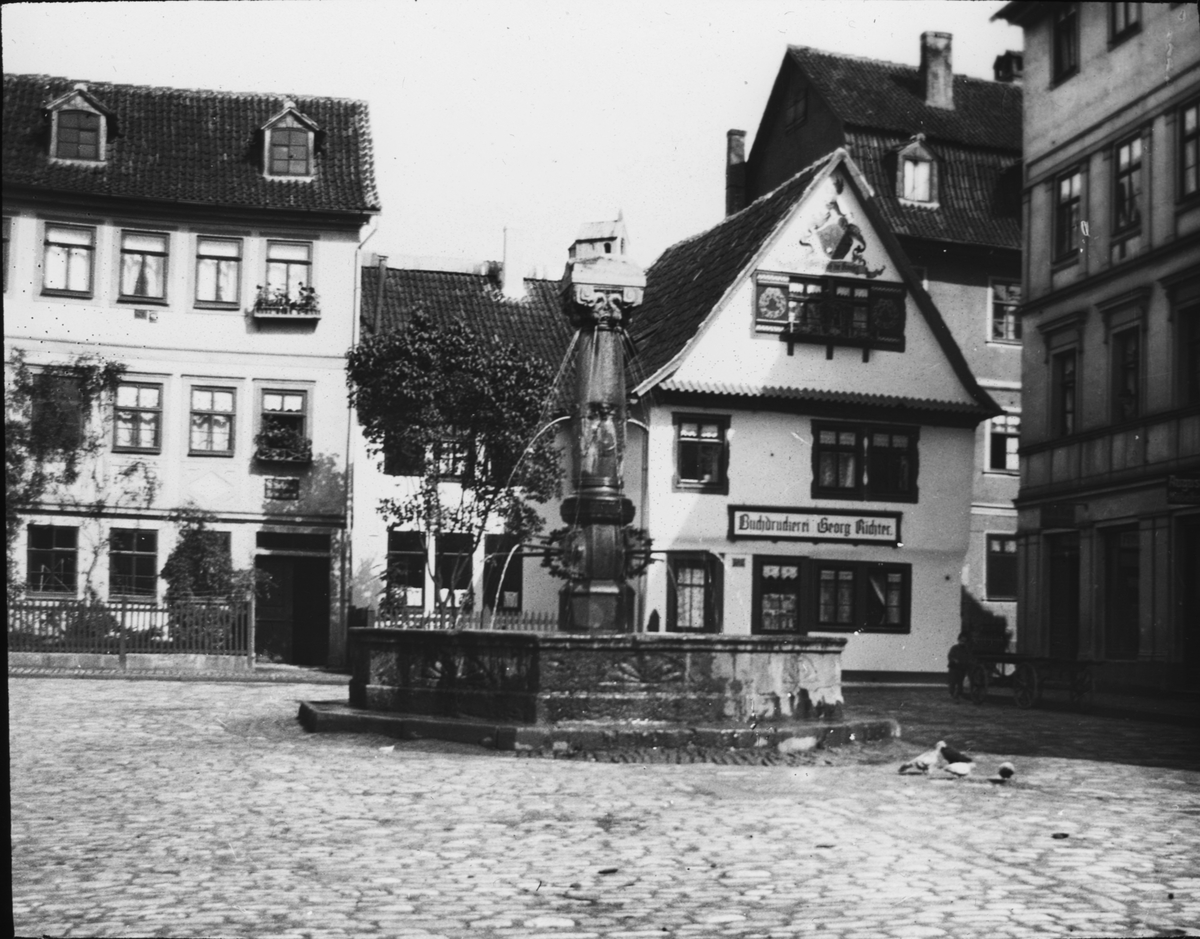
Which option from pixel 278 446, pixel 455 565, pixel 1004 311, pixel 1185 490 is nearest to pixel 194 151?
pixel 278 446

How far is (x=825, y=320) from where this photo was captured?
35.1 meters

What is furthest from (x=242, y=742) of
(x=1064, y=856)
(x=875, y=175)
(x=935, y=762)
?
(x=875, y=175)

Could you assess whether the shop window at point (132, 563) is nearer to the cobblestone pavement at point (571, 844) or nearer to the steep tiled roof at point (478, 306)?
the steep tiled roof at point (478, 306)

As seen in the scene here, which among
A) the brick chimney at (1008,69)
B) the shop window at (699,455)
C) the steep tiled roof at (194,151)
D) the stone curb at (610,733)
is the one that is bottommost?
the stone curb at (610,733)

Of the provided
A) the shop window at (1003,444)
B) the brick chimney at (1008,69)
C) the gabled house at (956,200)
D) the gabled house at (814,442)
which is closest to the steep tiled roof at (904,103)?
the gabled house at (956,200)

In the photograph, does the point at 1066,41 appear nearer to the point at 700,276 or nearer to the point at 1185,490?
the point at 700,276

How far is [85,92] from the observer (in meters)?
35.2

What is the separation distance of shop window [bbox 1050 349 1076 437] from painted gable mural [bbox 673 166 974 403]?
4.79 metres

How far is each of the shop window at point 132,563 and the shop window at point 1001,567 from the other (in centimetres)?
2025

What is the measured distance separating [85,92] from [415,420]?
33.9 ft

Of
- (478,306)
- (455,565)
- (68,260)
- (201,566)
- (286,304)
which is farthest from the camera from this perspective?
(478,306)

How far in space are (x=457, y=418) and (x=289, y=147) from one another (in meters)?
8.16

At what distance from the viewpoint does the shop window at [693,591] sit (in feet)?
112

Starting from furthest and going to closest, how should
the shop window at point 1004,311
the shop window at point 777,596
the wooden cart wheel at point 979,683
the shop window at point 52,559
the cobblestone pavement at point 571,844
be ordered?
the shop window at point 1004,311
the shop window at point 777,596
the shop window at point 52,559
the wooden cart wheel at point 979,683
the cobblestone pavement at point 571,844
